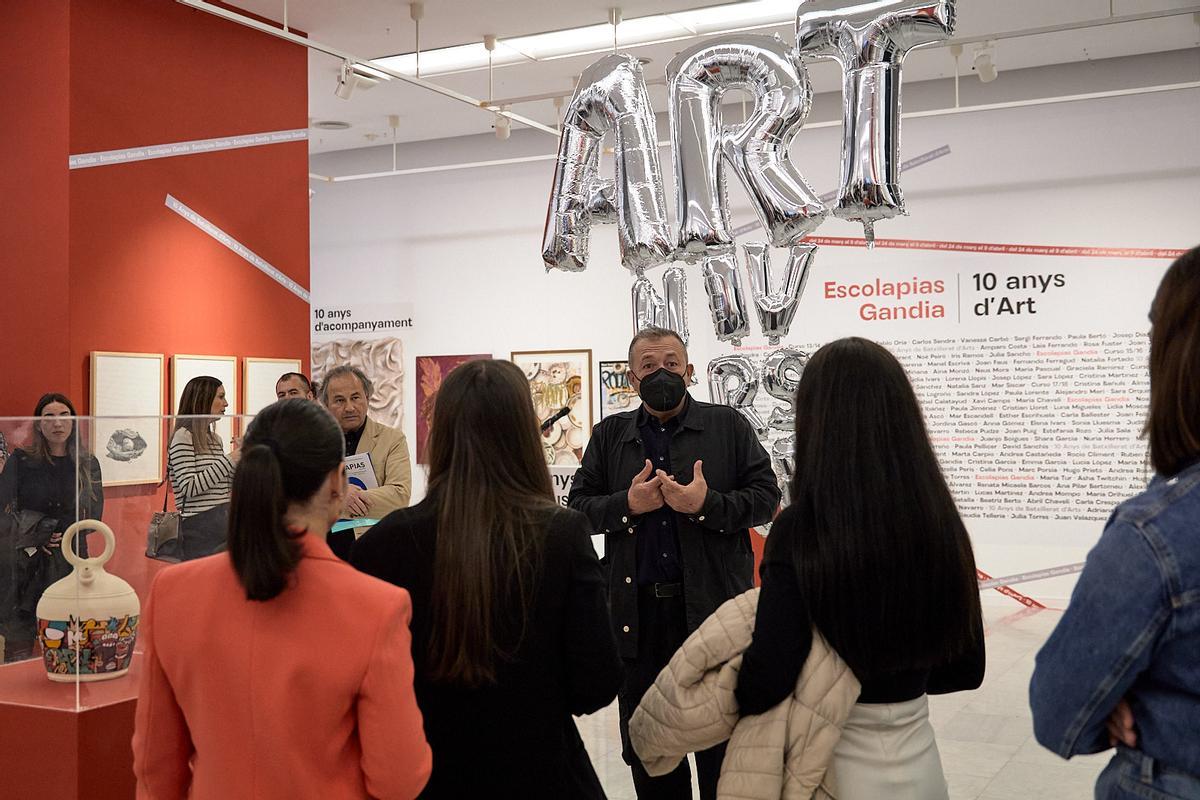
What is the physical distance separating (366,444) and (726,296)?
138 centimetres

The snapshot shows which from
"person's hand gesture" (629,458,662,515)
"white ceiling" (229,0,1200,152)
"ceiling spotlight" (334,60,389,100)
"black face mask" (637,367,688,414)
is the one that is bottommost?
"person's hand gesture" (629,458,662,515)

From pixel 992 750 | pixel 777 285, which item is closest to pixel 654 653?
pixel 777 285

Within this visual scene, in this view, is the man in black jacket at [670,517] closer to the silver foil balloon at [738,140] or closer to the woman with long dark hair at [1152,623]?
the silver foil balloon at [738,140]

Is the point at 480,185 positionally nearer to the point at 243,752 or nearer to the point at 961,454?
the point at 961,454

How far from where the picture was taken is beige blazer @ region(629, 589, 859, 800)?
184cm

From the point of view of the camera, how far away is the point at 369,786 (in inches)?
62.3

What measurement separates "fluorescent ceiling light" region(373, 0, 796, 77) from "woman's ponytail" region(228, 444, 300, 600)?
6.44 m

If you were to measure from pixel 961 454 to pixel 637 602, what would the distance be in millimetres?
6191

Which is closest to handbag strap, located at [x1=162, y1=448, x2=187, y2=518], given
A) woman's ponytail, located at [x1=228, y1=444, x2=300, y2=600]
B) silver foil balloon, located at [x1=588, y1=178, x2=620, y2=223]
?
woman's ponytail, located at [x1=228, y1=444, x2=300, y2=600]

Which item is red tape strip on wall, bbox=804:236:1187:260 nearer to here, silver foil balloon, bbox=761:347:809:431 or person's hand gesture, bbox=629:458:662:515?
silver foil balloon, bbox=761:347:809:431

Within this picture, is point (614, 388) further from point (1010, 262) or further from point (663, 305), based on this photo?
point (663, 305)

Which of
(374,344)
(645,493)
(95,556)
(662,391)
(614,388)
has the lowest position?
(95,556)

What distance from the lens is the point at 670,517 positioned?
3.11m

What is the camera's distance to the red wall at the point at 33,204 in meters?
5.52
